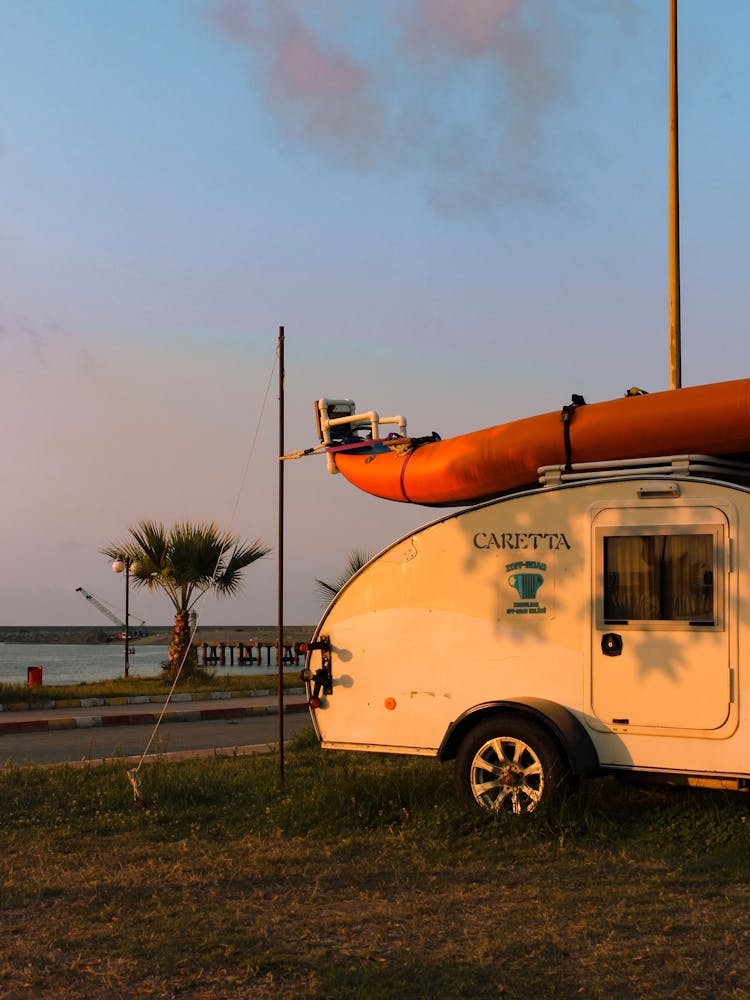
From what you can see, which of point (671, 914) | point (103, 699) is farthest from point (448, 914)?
point (103, 699)

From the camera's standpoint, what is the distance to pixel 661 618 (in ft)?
26.1

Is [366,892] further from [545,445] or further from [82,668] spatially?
[82,668]

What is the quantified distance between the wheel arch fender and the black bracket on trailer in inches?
49.2

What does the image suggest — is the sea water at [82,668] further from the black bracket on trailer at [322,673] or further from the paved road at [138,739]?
the black bracket on trailer at [322,673]

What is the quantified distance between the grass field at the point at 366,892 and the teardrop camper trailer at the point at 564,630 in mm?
470

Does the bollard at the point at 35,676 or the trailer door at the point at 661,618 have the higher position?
the trailer door at the point at 661,618

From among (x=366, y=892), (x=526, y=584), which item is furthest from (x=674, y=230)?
(x=366, y=892)

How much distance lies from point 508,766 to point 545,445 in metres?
2.56

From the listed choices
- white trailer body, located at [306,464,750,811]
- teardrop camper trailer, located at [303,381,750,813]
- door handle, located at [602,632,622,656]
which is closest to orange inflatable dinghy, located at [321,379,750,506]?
teardrop camper trailer, located at [303,381,750,813]

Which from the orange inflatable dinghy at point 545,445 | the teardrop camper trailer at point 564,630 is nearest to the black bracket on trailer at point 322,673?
the teardrop camper trailer at point 564,630

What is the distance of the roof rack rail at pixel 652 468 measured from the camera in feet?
27.0

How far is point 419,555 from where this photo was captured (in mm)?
9109

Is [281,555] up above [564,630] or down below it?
above

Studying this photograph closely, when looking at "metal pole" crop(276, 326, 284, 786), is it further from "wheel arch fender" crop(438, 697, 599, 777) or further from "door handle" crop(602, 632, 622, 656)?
"door handle" crop(602, 632, 622, 656)
